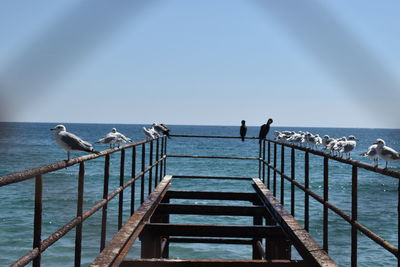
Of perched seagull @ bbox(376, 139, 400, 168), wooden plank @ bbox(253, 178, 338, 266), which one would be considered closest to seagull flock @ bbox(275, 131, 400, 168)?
perched seagull @ bbox(376, 139, 400, 168)

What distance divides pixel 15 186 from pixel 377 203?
2033 cm

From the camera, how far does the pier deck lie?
198 inches

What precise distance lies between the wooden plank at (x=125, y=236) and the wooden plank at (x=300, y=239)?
186cm

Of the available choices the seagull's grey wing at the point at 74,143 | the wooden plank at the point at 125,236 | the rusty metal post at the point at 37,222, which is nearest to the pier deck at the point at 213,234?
the wooden plank at the point at 125,236

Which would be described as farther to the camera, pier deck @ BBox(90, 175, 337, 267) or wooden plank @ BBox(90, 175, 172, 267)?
pier deck @ BBox(90, 175, 337, 267)

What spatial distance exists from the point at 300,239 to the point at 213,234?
193cm

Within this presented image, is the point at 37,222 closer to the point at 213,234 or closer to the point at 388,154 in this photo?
the point at 213,234

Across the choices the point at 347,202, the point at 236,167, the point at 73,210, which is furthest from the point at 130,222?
the point at 236,167

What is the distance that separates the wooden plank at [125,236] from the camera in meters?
4.61

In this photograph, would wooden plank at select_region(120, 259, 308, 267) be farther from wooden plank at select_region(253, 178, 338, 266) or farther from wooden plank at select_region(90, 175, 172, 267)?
wooden plank at select_region(90, 175, 172, 267)

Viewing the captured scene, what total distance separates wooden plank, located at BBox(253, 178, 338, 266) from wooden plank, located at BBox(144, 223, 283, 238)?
208 millimetres

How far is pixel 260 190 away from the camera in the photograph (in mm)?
9820

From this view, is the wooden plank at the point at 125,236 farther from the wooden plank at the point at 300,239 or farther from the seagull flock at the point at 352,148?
the seagull flock at the point at 352,148

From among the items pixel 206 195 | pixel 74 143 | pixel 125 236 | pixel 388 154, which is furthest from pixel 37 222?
pixel 206 195
